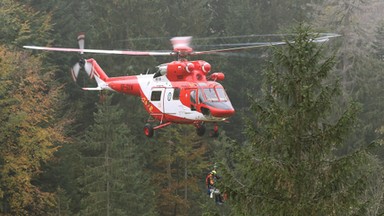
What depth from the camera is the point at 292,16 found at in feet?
196

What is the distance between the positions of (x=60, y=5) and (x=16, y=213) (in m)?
18.2

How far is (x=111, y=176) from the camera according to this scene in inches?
1460

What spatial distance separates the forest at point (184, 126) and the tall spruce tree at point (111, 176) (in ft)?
0.25

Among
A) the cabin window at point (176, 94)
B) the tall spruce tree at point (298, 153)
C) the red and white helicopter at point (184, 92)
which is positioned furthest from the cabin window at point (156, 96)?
the tall spruce tree at point (298, 153)

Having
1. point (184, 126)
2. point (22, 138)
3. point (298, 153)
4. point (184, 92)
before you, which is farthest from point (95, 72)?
point (184, 126)

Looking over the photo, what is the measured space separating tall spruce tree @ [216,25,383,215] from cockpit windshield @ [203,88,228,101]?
6.88 metres

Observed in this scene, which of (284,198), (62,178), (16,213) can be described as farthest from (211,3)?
(284,198)

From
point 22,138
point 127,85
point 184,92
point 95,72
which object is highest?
point 95,72

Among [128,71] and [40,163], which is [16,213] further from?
[128,71]

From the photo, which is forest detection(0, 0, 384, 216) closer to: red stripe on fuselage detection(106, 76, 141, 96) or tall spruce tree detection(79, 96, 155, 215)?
tall spruce tree detection(79, 96, 155, 215)

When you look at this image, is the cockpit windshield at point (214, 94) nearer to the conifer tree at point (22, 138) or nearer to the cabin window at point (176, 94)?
the cabin window at point (176, 94)

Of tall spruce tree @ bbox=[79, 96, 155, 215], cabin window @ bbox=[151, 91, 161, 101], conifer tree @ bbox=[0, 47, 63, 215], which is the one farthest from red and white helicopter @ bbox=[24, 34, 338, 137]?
conifer tree @ bbox=[0, 47, 63, 215]

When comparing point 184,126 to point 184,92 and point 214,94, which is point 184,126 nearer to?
point 184,92

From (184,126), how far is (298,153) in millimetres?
29174
